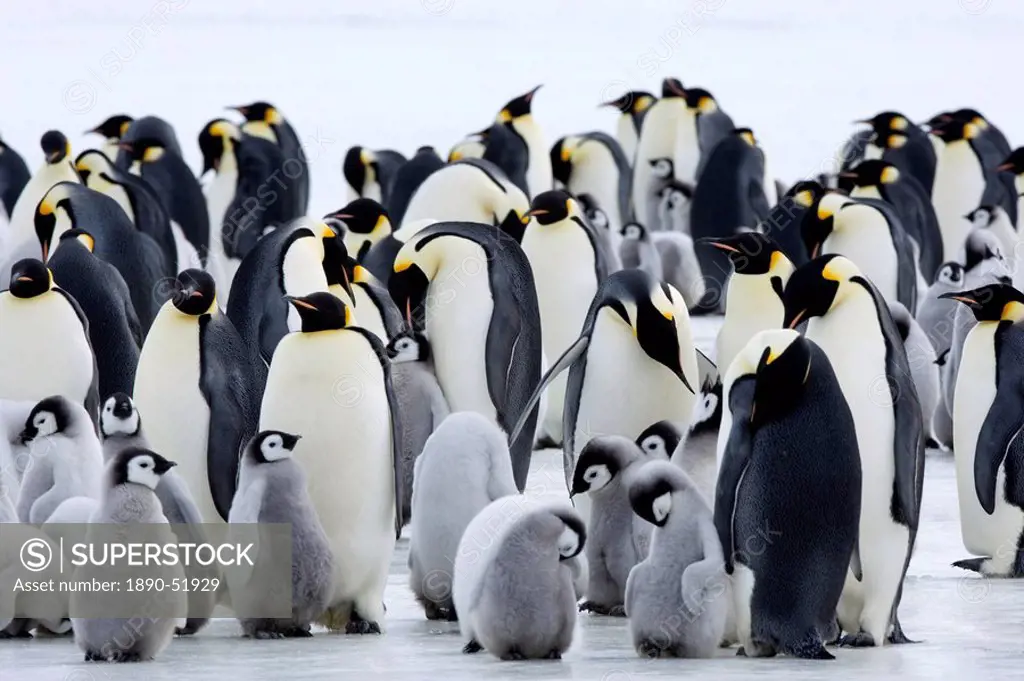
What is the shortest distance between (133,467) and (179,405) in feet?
3.07

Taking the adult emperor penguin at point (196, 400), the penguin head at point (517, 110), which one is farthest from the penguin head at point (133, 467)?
the penguin head at point (517, 110)

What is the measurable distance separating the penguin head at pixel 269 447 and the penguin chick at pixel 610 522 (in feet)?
2.35

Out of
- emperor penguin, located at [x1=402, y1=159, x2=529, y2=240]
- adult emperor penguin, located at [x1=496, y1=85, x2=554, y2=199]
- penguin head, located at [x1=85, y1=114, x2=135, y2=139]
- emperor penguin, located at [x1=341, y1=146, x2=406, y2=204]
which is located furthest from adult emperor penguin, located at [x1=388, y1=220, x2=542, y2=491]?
penguin head, located at [x1=85, y1=114, x2=135, y2=139]

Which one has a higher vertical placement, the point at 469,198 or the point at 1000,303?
the point at 469,198

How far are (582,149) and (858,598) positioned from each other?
8857 mm

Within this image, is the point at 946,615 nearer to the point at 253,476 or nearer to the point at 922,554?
the point at 922,554

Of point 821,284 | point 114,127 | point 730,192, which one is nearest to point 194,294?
point 821,284

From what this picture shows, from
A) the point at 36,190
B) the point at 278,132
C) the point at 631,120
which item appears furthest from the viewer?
the point at 631,120

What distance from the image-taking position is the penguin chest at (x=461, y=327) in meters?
5.94

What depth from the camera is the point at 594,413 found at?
5551 millimetres

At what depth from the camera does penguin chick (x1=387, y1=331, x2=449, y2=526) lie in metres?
5.66

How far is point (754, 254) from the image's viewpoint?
6176 millimetres

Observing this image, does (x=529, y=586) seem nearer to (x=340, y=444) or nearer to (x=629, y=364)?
(x=340, y=444)

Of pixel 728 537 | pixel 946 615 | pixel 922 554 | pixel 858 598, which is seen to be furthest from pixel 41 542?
pixel 922 554
